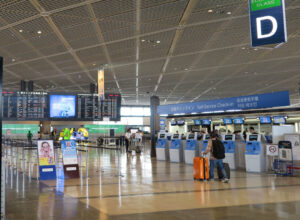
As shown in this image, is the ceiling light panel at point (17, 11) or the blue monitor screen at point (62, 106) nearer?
the ceiling light panel at point (17, 11)

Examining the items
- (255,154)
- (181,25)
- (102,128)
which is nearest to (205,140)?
(255,154)

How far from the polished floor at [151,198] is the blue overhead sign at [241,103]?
2.73m

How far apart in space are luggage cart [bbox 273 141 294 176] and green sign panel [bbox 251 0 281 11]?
598 cm

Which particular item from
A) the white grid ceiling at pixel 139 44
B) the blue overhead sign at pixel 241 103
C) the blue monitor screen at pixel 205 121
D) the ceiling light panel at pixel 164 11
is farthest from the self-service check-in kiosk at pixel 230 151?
the blue monitor screen at pixel 205 121

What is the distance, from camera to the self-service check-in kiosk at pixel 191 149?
13453mm

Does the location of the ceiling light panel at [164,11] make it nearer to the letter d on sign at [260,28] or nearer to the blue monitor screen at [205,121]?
the letter d on sign at [260,28]

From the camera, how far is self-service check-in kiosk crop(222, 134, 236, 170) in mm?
11547

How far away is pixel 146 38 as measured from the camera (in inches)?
396

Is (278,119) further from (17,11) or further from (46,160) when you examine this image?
(17,11)

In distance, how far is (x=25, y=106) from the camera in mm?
13648

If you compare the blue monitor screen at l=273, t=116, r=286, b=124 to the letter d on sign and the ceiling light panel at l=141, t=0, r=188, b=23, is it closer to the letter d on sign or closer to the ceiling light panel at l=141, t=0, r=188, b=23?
the ceiling light panel at l=141, t=0, r=188, b=23

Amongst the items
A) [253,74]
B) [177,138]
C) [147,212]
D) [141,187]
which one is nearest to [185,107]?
[177,138]

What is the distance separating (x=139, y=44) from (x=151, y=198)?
235 inches

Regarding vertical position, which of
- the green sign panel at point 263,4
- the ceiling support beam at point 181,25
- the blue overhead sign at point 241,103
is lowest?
the blue overhead sign at point 241,103
